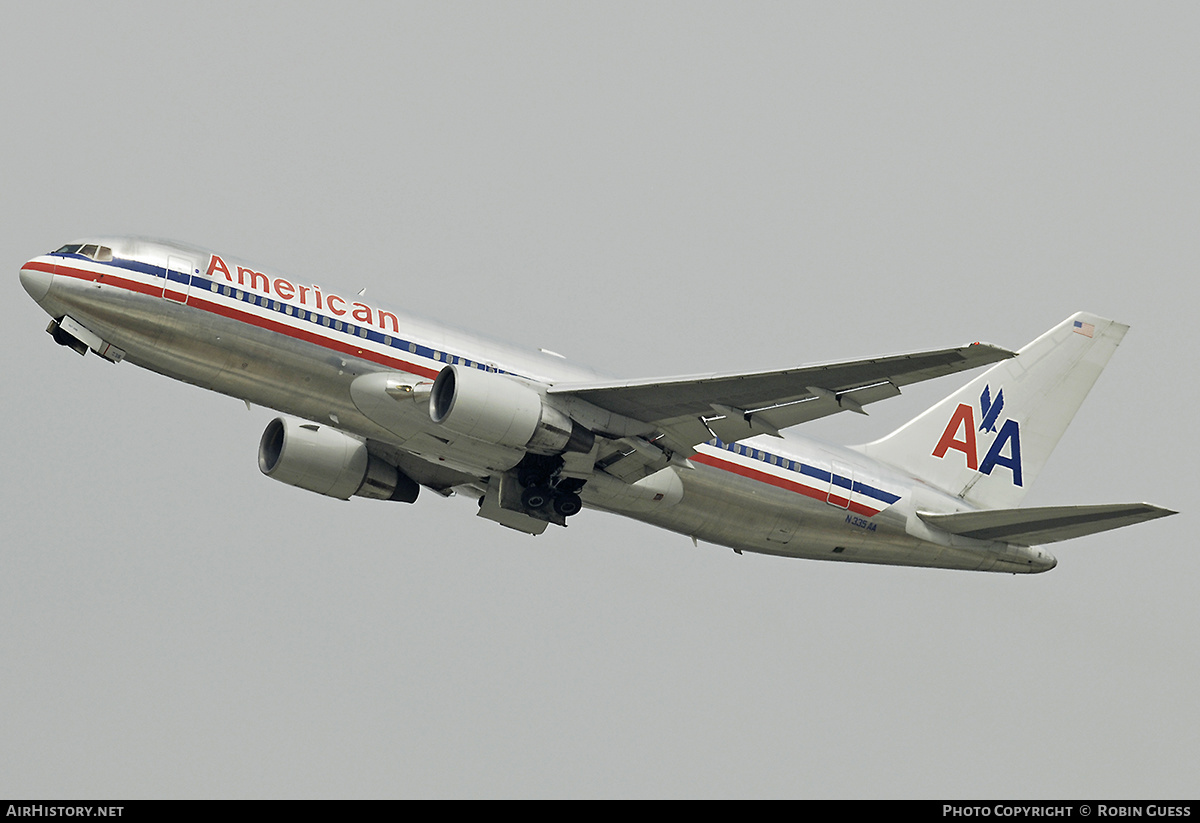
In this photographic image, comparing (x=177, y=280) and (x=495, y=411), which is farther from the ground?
(x=177, y=280)

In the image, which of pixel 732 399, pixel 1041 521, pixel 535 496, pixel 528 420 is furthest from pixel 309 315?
pixel 1041 521

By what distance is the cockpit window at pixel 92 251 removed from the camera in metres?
31.3

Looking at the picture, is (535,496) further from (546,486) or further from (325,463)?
(325,463)

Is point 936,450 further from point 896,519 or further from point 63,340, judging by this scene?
point 63,340

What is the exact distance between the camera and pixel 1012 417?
42.7 meters

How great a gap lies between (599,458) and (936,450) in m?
11.6

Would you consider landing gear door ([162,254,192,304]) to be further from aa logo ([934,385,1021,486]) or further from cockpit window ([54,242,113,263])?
aa logo ([934,385,1021,486])

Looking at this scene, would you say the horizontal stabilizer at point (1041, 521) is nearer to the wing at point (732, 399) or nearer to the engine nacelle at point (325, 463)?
the wing at point (732, 399)

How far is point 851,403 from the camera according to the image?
103 ft

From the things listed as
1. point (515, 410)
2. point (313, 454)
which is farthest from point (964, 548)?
point (313, 454)

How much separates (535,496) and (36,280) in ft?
38.6

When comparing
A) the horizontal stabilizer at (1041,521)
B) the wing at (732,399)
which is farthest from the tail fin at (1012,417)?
the wing at (732,399)
